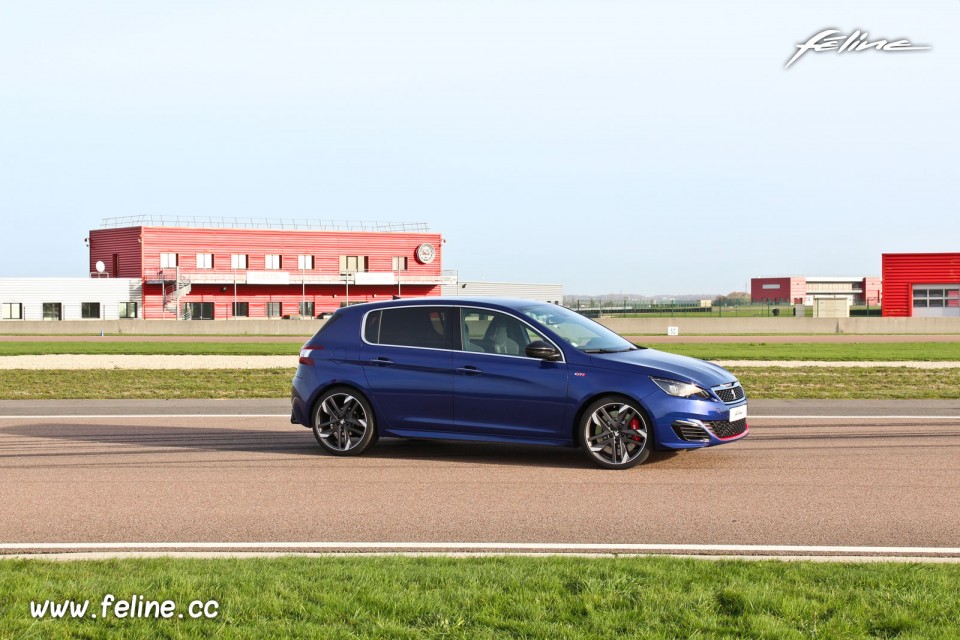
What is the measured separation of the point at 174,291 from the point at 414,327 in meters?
61.7

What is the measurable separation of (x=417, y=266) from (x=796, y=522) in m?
70.9

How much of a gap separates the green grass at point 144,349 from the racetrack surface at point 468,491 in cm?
1956

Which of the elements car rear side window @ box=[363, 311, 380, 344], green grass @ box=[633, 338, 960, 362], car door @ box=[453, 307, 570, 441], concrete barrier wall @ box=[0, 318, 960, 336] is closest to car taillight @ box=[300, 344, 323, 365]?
car rear side window @ box=[363, 311, 380, 344]

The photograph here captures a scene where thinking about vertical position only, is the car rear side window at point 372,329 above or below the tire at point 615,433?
above

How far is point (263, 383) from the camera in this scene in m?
20.6

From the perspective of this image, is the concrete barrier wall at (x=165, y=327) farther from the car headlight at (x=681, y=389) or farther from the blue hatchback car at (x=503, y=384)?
the car headlight at (x=681, y=389)

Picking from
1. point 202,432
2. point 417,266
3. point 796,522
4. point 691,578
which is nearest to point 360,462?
point 202,432

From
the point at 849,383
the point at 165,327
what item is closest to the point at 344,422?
the point at 849,383

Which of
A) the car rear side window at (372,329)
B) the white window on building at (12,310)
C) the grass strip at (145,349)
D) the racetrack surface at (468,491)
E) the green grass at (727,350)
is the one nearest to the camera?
the racetrack surface at (468,491)

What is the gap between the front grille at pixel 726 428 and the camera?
31.7ft

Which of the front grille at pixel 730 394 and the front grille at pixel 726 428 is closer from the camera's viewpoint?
the front grille at pixel 726 428

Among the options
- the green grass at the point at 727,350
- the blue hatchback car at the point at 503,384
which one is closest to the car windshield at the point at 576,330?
the blue hatchback car at the point at 503,384

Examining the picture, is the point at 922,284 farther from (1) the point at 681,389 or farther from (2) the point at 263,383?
(1) the point at 681,389

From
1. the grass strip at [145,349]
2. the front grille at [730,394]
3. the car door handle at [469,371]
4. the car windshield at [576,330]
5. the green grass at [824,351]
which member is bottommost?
the green grass at [824,351]
